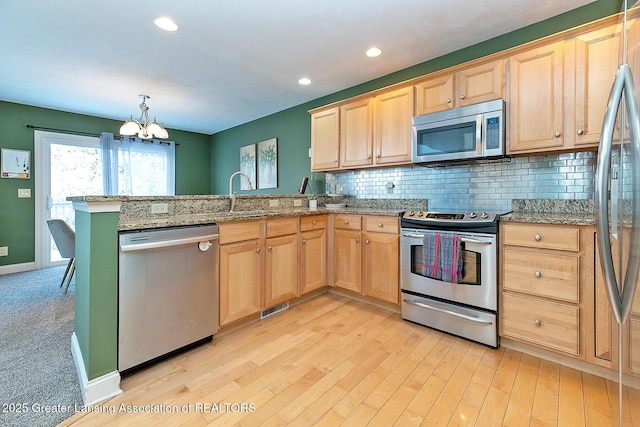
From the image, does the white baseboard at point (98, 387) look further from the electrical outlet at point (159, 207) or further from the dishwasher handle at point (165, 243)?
the electrical outlet at point (159, 207)

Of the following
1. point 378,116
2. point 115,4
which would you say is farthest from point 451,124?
point 115,4

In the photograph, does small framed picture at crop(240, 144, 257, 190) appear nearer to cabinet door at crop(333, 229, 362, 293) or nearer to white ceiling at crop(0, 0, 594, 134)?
white ceiling at crop(0, 0, 594, 134)

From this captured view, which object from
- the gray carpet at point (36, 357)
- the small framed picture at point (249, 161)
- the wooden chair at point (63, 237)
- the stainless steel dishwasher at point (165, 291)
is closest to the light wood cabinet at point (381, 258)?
the stainless steel dishwasher at point (165, 291)

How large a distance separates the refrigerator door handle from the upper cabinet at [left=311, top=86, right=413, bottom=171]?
1.81m

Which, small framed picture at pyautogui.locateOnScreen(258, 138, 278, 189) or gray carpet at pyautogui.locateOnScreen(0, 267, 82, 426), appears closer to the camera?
gray carpet at pyautogui.locateOnScreen(0, 267, 82, 426)

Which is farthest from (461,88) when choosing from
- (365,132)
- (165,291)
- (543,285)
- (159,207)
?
(165,291)

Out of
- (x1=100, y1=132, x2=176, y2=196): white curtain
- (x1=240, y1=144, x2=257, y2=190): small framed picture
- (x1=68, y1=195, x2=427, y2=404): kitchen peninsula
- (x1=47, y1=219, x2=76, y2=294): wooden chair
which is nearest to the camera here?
(x1=68, y1=195, x2=427, y2=404): kitchen peninsula

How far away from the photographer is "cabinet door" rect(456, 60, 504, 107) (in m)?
2.21

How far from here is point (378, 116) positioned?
295 cm

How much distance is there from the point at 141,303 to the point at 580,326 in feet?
8.62

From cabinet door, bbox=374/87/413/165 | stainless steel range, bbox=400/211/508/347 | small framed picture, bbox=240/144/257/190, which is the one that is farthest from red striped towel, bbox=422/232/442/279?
small framed picture, bbox=240/144/257/190

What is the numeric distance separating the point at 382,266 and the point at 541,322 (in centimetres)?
120

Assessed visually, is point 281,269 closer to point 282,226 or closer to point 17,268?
point 282,226

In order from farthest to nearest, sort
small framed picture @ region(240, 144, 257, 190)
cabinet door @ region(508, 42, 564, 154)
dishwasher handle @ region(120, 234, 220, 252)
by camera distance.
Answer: small framed picture @ region(240, 144, 257, 190), cabinet door @ region(508, 42, 564, 154), dishwasher handle @ region(120, 234, 220, 252)
